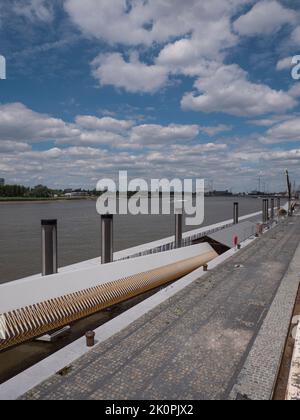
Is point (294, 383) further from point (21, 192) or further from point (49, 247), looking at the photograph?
point (21, 192)

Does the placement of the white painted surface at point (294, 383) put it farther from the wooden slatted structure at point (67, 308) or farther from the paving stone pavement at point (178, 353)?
the wooden slatted structure at point (67, 308)

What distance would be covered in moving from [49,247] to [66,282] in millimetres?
1453

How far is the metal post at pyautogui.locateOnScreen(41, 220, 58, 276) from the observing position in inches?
378

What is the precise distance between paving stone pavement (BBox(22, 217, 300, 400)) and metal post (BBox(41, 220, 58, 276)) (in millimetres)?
3637

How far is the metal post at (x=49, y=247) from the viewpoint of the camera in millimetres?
9602

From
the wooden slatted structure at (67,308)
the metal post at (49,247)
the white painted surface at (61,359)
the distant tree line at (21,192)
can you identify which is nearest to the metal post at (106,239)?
the wooden slatted structure at (67,308)

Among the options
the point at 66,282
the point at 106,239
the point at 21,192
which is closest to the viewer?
the point at 66,282

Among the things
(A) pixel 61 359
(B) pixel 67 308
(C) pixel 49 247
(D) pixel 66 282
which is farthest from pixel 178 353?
(C) pixel 49 247

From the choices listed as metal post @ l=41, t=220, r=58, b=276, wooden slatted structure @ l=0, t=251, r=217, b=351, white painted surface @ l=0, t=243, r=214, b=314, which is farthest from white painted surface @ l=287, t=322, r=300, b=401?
metal post @ l=41, t=220, r=58, b=276

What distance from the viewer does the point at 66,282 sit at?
903 centimetres

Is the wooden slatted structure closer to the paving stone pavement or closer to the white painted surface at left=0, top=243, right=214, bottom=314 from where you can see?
the white painted surface at left=0, top=243, right=214, bottom=314
